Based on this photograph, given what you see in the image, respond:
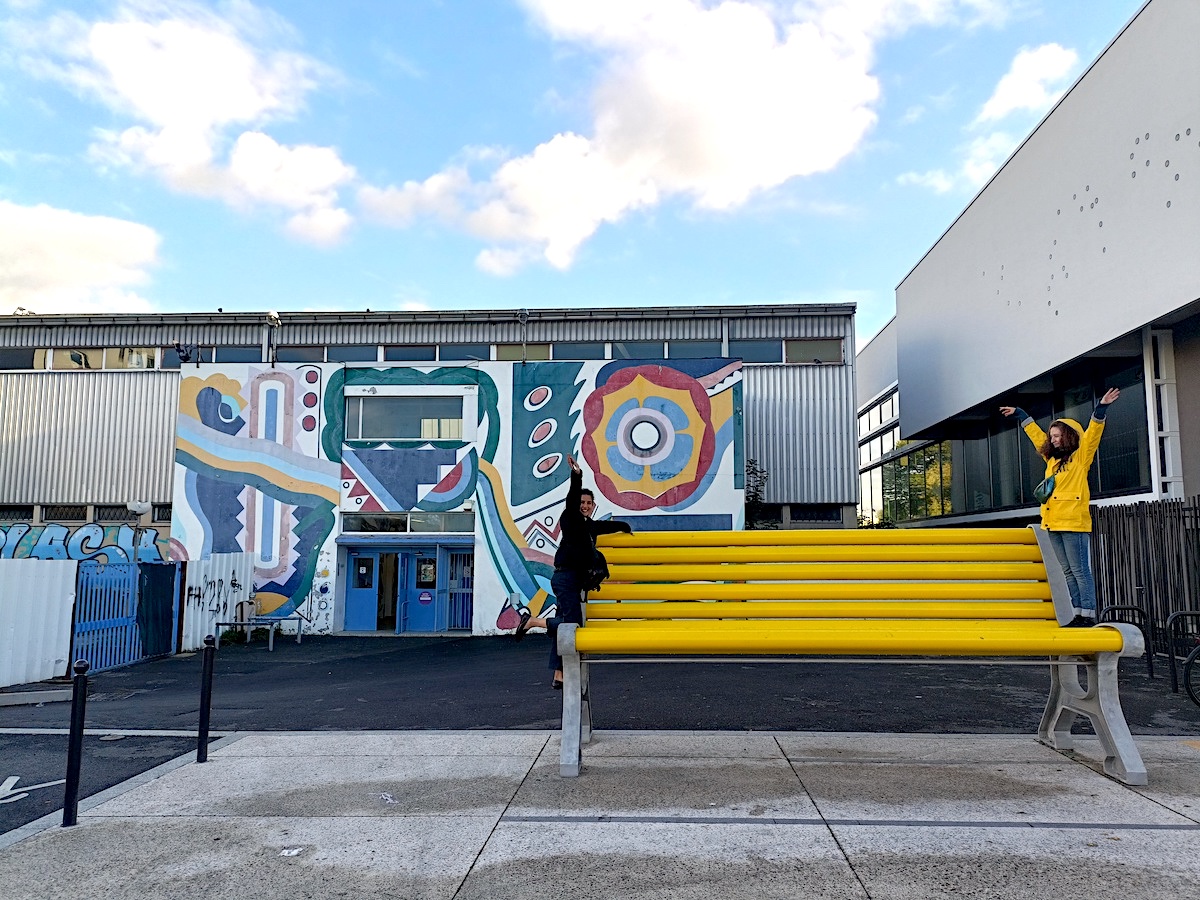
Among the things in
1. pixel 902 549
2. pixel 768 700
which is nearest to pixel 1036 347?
pixel 768 700

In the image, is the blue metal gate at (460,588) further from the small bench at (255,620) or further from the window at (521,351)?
the window at (521,351)

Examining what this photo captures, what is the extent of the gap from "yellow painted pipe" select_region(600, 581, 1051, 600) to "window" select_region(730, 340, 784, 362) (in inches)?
836

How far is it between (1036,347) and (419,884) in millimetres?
18097

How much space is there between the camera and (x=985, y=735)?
20.6 ft

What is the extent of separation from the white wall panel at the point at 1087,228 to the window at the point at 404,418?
13559 millimetres

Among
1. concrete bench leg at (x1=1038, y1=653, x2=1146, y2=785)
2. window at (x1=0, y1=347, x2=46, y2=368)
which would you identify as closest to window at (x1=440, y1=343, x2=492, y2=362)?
window at (x1=0, y1=347, x2=46, y2=368)

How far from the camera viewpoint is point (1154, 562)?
41.3ft

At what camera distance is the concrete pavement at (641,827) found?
344 cm

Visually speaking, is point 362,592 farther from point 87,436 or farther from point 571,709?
point 571,709

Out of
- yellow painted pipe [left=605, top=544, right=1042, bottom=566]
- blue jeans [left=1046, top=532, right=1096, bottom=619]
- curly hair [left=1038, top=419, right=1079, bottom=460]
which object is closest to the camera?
yellow painted pipe [left=605, top=544, right=1042, bottom=566]

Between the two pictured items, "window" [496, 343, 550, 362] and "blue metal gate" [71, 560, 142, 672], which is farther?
"window" [496, 343, 550, 362]

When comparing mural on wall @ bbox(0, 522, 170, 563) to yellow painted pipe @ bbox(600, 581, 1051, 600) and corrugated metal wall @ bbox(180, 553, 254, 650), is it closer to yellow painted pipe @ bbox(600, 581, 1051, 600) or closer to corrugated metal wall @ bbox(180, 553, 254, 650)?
corrugated metal wall @ bbox(180, 553, 254, 650)

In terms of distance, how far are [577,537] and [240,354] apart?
26125 mm

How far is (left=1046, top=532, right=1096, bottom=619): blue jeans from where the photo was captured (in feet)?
20.4
